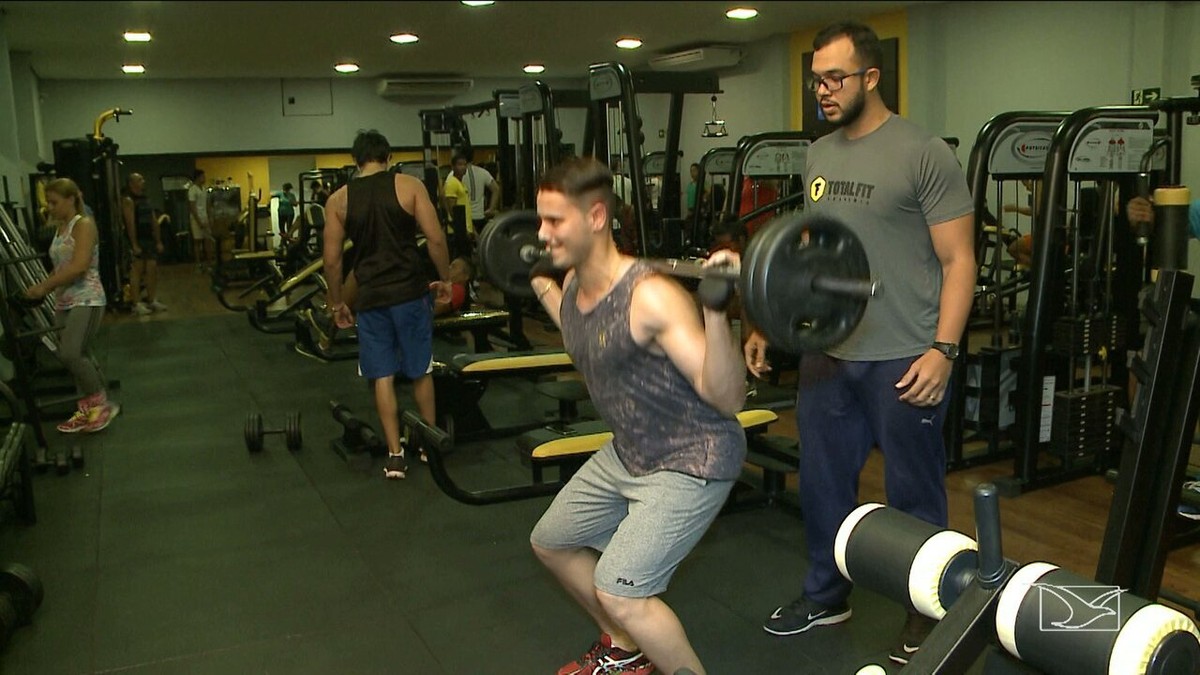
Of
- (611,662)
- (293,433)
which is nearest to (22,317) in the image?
(293,433)

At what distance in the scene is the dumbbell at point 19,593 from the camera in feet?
8.23

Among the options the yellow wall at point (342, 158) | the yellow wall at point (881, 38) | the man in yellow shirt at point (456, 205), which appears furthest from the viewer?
the yellow wall at point (342, 158)

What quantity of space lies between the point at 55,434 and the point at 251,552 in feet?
7.14

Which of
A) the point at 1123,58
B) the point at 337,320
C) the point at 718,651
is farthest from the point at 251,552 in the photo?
the point at 1123,58

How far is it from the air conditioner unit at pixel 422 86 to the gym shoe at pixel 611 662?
11264 millimetres

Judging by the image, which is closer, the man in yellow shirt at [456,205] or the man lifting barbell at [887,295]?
the man lifting barbell at [887,295]

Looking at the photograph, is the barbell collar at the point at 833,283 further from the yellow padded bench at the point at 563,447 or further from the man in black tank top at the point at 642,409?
the yellow padded bench at the point at 563,447

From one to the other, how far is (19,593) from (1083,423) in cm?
321

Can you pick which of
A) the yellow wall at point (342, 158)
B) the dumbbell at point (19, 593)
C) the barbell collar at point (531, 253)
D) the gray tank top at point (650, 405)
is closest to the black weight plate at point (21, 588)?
the dumbbell at point (19, 593)

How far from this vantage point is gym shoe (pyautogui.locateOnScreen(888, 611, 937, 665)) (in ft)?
7.16

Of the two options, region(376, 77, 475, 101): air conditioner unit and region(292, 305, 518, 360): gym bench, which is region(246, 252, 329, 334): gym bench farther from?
region(376, 77, 475, 101): air conditioner unit

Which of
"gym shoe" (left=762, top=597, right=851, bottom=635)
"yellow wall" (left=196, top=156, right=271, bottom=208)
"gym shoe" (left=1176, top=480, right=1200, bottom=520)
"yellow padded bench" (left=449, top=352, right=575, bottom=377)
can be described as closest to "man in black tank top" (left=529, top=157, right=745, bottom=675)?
"gym shoe" (left=762, top=597, right=851, bottom=635)

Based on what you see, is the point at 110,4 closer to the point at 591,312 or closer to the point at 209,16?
the point at 209,16

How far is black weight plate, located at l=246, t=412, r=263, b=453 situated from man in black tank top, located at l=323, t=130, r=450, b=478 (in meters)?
0.72
